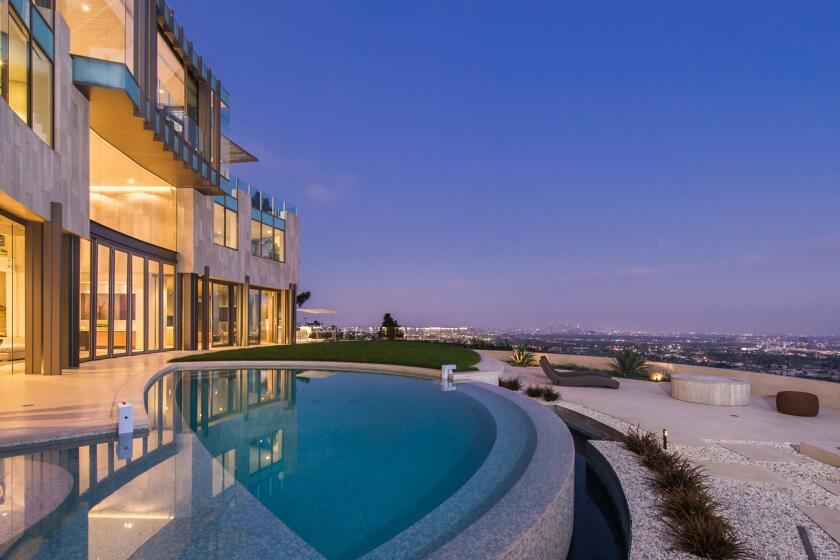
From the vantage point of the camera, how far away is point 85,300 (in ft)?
39.0

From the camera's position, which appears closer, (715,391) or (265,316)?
(715,391)

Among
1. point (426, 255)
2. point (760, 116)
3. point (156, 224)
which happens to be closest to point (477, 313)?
point (426, 255)

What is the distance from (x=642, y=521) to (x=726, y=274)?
6115 centimetres

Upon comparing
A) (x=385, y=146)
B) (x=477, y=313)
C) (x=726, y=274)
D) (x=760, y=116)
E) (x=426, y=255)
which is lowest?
(x=477, y=313)

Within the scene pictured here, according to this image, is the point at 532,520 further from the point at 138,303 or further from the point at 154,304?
the point at 154,304

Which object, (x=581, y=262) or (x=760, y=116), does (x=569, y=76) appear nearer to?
(x=760, y=116)

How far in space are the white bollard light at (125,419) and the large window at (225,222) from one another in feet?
46.8

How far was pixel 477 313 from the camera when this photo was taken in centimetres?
8412

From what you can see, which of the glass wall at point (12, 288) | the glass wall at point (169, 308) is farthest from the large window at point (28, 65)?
the glass wall at point (169, 308)

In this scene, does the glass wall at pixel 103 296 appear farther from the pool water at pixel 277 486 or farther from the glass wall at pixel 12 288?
the pool water at pixel 277 486

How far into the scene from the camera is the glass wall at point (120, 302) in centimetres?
1349

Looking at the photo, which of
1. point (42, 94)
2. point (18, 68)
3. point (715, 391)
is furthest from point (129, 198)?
point (715, 391)

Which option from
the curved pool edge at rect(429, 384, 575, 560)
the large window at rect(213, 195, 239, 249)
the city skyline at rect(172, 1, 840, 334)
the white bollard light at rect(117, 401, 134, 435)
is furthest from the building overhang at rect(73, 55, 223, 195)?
the city skyline at rect(172, 1, 840, 334)

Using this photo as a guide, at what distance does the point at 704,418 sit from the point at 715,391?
1641mm
